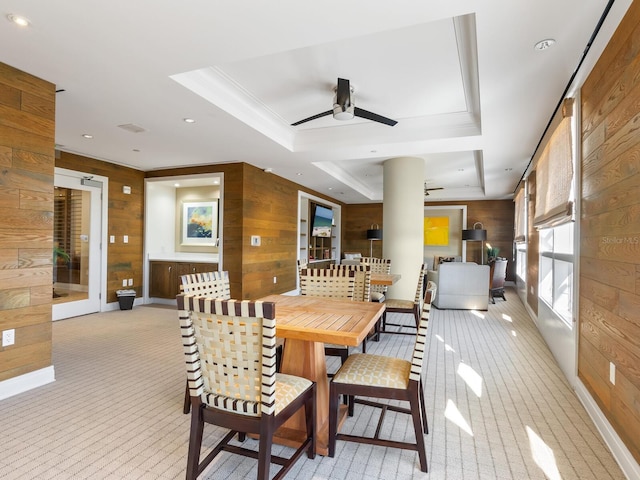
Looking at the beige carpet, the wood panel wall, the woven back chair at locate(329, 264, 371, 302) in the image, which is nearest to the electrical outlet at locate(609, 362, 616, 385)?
the beige carpet

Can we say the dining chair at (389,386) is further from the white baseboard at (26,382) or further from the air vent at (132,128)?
the air vent at (132,128)

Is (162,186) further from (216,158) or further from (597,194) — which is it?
(597,194)

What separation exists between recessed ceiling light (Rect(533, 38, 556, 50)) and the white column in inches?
144

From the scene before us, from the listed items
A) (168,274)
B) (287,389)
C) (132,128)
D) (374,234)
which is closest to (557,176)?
(287,389)

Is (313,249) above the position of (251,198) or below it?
below

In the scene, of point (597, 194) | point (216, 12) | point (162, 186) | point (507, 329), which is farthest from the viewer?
point (162, 186)

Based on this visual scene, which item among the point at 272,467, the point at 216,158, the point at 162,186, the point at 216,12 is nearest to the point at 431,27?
the point at 216,12

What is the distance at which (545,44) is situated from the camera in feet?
7.83

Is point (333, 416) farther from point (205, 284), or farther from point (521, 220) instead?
point (521, 220)

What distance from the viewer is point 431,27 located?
260cm

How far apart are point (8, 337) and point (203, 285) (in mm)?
1472

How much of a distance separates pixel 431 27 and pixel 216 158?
12.9ft

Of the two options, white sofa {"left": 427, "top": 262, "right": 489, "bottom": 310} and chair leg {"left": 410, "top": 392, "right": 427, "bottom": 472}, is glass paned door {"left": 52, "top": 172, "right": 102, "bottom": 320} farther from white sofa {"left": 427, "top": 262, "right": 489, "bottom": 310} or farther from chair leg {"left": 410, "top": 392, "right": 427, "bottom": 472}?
white sofa {"left": 427, "top": 262, "right": 489, "bottom": 310}

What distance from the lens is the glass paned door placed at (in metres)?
5.18
